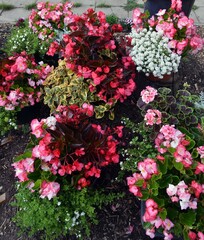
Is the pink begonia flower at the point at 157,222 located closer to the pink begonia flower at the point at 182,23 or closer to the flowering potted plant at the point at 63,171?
the flowering potted plant at the point at 63,171

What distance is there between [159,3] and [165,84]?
1.33 m

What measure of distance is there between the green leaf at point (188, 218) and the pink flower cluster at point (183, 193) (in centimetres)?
4

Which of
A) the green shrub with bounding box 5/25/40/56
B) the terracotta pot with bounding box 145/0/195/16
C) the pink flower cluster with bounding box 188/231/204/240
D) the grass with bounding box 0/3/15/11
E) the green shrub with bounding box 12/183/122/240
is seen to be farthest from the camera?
the grass with bounding box 0/3/15/11

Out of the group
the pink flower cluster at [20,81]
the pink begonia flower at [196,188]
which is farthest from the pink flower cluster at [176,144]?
the pink flower cluster at [20,81]

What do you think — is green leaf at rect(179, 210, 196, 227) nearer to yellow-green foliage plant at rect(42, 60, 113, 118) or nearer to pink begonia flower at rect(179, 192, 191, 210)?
pink begonia flower at rect(179, 192, 191, 210)

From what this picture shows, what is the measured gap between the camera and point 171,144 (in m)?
1.87

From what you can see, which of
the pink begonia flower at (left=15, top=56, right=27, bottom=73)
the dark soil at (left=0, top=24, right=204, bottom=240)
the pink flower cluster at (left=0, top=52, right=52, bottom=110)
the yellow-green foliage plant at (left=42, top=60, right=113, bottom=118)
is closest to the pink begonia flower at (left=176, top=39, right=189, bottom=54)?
the dark soil at (left=0, top=24, right=204, bottom=240)

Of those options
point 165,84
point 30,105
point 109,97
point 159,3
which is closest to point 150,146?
point 109,97

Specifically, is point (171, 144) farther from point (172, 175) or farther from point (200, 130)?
point (200, 130)

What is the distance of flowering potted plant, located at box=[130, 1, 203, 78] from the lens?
8.77 ft

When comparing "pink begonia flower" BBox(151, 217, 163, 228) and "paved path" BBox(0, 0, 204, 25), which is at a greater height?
"pink begonia flower" BBox(151, 217, 163, 228)

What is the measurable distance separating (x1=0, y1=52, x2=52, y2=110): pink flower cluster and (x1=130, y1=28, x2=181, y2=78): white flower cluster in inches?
34.0

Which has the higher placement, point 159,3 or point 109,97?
point 159,3

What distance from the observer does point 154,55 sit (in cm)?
271
